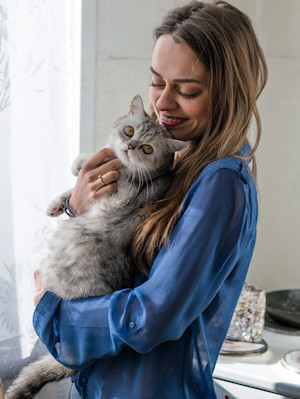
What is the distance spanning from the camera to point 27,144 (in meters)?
1.59

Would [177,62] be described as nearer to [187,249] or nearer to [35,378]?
[187,249]

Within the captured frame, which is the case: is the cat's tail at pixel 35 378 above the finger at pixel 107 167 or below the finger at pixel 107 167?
below

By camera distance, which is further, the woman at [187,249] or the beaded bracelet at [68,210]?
the beaded bracelet at [68,210]

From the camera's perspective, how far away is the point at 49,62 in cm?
163

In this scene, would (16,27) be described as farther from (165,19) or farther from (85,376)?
(85,376)

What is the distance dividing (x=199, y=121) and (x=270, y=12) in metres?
1.53

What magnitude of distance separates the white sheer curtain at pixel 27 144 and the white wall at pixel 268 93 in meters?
0.26

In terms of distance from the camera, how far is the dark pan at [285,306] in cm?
211

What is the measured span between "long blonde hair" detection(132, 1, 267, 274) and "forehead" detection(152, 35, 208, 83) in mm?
12

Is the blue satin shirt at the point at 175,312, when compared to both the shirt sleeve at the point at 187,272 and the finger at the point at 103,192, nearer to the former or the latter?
the shirt sleeve at the point at 187,272

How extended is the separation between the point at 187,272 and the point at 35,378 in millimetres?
553

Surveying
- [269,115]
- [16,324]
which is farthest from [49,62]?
[269,115]

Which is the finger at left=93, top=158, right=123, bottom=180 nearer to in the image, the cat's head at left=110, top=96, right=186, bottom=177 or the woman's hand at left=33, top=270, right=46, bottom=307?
the cat's head at left=110, top=96, right=186, bottom=177

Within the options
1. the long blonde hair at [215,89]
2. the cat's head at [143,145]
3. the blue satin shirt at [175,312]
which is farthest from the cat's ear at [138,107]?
the blue satin shirt at [175,312]
